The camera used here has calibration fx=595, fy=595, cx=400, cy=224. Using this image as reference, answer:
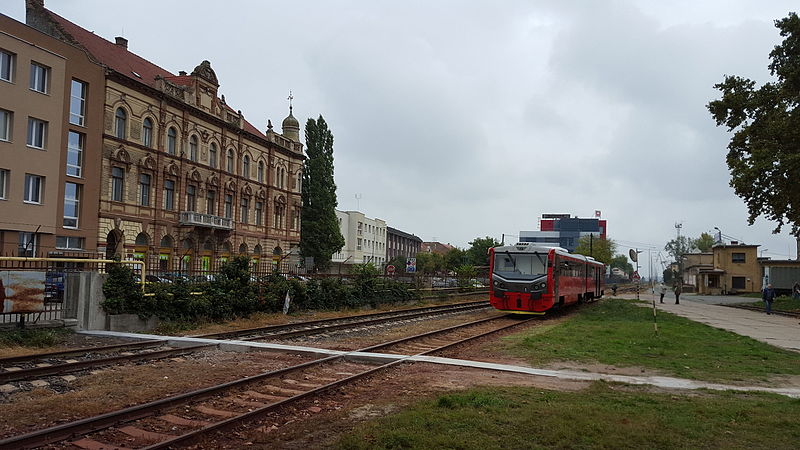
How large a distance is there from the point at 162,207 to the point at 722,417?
138 feet

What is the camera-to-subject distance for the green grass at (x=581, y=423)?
248 inches

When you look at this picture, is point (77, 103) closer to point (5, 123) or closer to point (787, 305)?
point (5, 123)

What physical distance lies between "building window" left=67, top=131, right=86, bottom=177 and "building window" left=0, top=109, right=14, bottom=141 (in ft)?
14.8

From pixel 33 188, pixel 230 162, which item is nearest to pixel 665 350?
pixel 33 188

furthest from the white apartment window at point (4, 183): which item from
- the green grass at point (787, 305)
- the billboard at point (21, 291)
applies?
the green grass at point (787, 305)

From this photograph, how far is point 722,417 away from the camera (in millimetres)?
7648

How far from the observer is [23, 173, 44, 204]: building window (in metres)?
32.2

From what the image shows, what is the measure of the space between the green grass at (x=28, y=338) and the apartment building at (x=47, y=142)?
1703cm

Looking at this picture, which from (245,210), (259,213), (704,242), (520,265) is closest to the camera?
(520,265)

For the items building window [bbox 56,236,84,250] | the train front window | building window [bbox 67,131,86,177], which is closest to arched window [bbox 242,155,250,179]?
building window [bbox 67,131,86,177]

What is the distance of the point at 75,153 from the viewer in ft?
119

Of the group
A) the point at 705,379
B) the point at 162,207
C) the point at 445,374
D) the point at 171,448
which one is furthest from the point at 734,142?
the point at 162,207

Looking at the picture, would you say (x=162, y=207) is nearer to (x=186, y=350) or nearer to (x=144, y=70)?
(x=144, y=70)

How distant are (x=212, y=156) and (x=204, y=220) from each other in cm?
650
